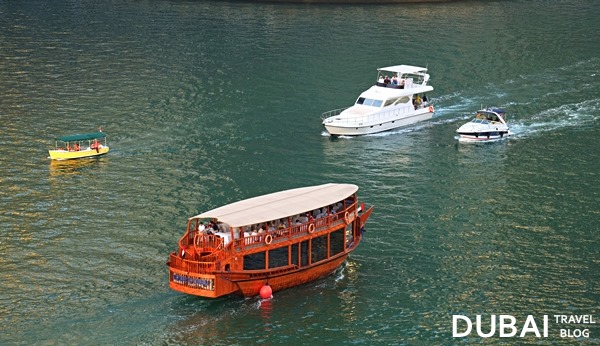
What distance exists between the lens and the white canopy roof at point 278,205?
71.1 m

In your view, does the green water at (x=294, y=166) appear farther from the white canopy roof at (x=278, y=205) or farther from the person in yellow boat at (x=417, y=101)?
the white canopy roof at (x=278, y=205)

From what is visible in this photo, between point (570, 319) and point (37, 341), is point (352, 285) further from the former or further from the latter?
point (37, 341)

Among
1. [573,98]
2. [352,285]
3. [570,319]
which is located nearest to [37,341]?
[352,285]

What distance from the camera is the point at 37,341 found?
6675 centimetres

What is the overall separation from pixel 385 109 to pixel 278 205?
4234cm

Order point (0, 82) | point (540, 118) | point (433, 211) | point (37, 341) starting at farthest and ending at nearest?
point (0, 82) → point (540, 118) → point (433, 211) → point (37, 341)

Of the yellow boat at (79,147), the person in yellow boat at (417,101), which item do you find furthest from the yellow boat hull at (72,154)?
the person in yellow boat at (417,101)

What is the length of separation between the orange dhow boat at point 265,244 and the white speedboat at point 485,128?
34574 mm

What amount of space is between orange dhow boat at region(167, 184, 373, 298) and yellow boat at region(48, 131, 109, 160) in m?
30.1

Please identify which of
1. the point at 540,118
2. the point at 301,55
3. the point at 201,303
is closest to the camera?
the point at 201,303

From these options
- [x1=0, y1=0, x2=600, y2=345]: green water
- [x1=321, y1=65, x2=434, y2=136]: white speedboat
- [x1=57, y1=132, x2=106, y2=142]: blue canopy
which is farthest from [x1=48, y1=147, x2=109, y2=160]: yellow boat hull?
[x1=321, y1=65, x2=434, y2=136]: white speedboat

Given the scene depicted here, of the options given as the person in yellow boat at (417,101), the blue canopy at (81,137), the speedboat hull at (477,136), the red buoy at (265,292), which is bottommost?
the red buoy at (265,292)

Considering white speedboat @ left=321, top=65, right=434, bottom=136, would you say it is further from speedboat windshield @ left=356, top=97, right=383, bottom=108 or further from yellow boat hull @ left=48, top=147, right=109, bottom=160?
yellow boat hull @ left=48, top=147, right=109, bottom=160

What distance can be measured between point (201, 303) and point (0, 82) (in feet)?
220
